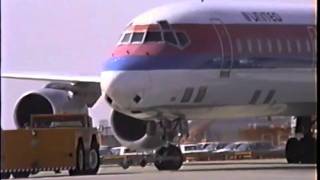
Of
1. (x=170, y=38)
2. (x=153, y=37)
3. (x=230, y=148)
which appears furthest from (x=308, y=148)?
(x=230, y=148)

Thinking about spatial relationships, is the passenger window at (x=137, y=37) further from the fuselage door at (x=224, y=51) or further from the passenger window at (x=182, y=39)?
the fuselage door at (x=224, y=51)

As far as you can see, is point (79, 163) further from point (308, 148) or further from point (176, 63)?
point (308, 148)

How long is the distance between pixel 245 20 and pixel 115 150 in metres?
24.1

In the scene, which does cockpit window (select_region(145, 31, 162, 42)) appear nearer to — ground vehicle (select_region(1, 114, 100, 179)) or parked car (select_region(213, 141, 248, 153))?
ground vehicle (select_region(1, 114, 100, 179))

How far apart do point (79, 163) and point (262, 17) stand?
5.36 metres

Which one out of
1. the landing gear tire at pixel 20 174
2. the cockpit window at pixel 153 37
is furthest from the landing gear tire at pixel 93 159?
the cockpit window at pixel 153 37

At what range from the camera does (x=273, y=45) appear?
21.1 meters

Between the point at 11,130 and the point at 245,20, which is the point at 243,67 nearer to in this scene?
the point at 245,20

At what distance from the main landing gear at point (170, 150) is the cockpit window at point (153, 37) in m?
1.87

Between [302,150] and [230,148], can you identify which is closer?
[302,150]

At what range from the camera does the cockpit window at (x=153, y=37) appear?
20203mm

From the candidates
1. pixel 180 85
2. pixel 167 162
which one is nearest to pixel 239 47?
pixel 180 85

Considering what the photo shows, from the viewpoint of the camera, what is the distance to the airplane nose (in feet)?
63.8

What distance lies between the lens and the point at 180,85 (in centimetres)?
1981
